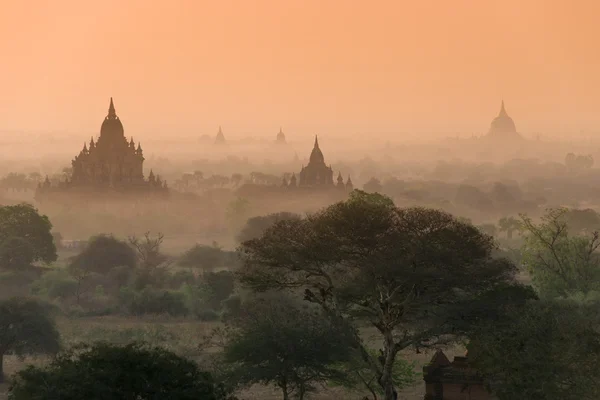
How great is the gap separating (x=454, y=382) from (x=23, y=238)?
54640 millimetres

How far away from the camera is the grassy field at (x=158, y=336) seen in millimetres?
48125

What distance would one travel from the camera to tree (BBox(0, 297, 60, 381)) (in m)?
50.7

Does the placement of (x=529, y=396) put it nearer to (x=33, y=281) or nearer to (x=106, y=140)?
(x=33, y=281)

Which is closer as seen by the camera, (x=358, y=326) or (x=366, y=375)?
(x=366, y=375)

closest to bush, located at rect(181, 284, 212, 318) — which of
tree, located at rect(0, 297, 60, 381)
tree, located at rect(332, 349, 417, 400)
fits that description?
tree, located at rect(0, 297, 60, 381)

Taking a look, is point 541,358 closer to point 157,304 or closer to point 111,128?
point 157,304

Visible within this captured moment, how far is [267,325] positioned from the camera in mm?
41000

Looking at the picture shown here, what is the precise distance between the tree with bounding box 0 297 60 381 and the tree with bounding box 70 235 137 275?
35.8 m

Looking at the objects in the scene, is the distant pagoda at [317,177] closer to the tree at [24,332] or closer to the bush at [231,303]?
the bush at [231,303]

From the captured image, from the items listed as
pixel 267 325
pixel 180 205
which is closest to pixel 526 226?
pixel 267 325

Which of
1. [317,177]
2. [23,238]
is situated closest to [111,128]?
[317,177]

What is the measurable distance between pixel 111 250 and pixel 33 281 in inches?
350

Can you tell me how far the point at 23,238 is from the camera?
8969 centimetres

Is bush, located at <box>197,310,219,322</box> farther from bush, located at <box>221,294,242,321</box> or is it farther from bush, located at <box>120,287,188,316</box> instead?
bush, located at <box>120,287,188,316</box>
